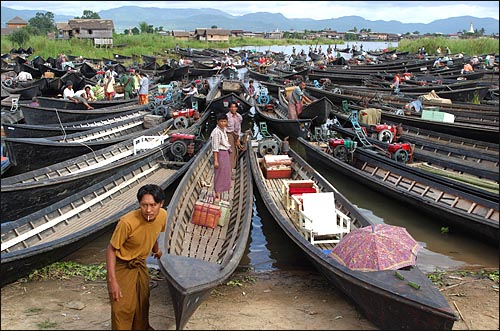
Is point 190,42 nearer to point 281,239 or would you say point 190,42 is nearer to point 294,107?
point 294,107

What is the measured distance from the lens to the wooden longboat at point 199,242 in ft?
12.9

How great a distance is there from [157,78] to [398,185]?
1971 centimetres

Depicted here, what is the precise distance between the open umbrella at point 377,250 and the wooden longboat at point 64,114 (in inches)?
385

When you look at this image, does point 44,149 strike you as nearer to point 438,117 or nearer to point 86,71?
point 438,117

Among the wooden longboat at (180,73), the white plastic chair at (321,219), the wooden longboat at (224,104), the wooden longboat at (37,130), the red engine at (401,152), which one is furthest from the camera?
the wooden longboat at (180,73)

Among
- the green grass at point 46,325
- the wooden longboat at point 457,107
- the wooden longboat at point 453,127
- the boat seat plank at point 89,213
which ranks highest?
the wooden longboat at point 457,107

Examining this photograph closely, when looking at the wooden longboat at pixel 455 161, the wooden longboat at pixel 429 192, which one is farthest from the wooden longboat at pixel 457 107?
the wooden longboat at pixel 429 192

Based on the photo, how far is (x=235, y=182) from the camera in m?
8.78

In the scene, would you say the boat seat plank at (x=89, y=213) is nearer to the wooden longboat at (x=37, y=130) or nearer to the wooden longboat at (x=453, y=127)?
the wooden longboat at (x=37, y=130)

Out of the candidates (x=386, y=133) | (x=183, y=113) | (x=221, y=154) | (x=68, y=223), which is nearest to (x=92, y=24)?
(x=183, y=113)

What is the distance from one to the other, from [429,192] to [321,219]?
266 cm

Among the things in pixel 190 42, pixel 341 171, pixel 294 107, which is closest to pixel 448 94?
pixel 294 107

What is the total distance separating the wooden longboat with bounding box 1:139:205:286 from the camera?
5430mm

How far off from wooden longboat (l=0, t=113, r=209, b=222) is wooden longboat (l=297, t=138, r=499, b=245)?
3933 millimetres
